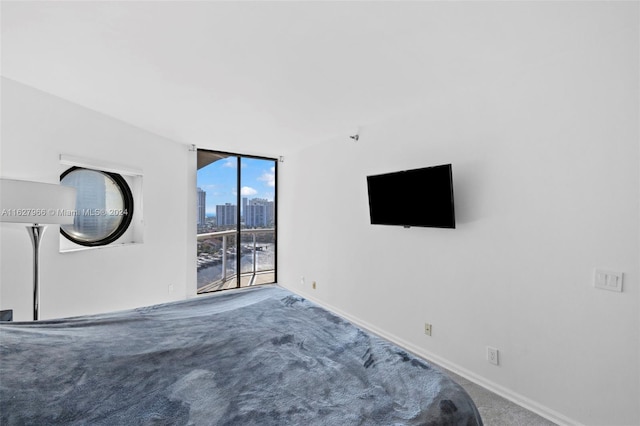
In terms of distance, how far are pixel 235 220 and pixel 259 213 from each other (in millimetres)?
469

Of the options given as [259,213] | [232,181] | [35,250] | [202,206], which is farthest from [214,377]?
[259,213]

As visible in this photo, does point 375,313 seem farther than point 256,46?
Yes

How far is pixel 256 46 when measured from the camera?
5.82 ft

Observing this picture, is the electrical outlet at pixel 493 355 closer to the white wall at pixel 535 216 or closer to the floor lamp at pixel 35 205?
the white wall at pixel 535 216

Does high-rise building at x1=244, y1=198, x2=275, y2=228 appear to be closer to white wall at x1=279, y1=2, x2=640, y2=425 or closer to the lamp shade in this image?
white wall at x1=279, y1=2, x2=640, y2=425

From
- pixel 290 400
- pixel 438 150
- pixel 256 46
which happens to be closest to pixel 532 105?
pixel 438 150

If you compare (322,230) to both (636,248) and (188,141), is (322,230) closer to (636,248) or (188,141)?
(188,141)

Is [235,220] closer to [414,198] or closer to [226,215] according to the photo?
[226,215]

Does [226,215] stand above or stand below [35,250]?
above

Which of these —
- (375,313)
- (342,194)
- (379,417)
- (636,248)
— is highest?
(342,194)

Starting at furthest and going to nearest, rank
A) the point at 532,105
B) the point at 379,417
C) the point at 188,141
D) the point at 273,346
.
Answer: the point at 188,141, the point at 532,105, the point at 273,346, the point at 379,417

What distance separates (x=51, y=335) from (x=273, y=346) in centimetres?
112

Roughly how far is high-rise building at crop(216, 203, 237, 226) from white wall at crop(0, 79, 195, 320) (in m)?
0.61

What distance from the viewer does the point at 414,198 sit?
254cm
